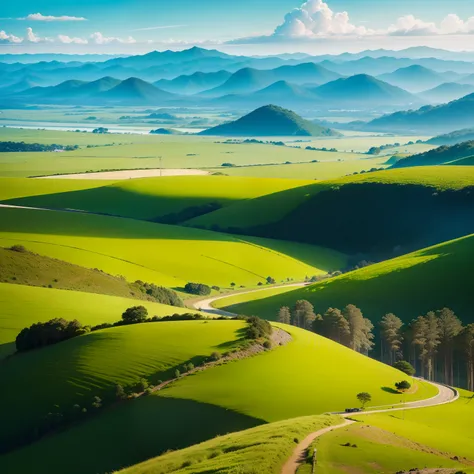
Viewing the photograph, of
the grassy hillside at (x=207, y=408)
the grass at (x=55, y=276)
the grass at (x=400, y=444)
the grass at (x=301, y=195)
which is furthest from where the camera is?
the grass at (x=301, y=195)

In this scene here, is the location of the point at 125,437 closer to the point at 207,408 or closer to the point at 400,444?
the point at 207,408

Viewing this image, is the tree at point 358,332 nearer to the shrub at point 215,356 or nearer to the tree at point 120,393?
the shrub at point 215,356

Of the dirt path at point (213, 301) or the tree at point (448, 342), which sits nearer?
the tree at point (448, 342)

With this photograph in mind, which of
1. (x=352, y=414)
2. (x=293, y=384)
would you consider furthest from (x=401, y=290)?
(x=352, y=414)

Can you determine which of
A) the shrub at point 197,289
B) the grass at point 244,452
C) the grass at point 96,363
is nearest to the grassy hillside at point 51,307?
the grass at point 96,363

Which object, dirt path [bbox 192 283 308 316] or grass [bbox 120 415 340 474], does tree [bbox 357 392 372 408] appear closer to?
grass [bbox 120 415 340 474]

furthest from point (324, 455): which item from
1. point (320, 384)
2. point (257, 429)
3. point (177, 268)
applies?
point (177, 268)

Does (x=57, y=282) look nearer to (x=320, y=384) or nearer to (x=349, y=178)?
(x=320, y=384)
